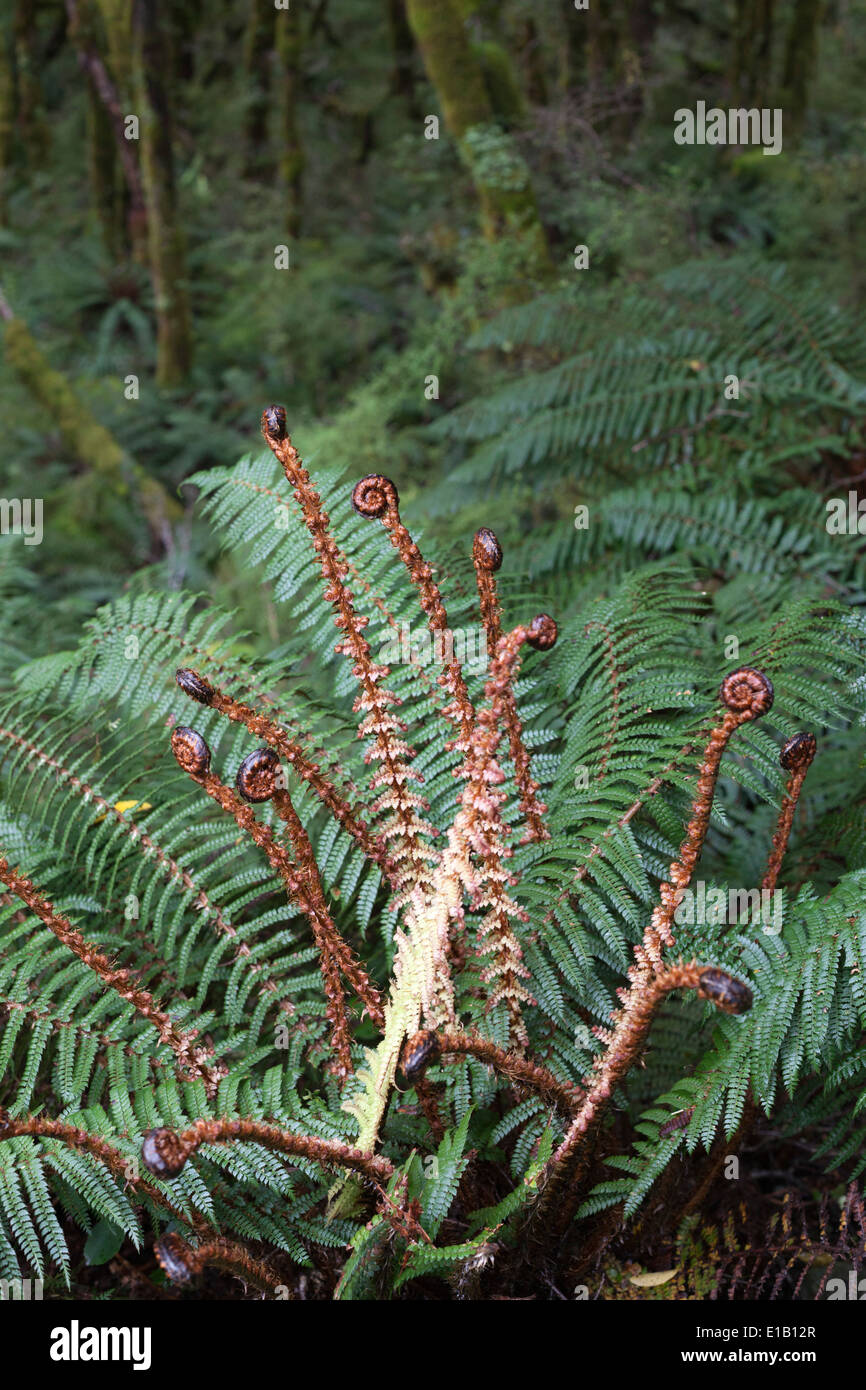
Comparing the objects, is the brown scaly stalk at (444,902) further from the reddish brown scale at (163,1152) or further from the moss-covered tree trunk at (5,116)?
the moss-covered tree trunk at (5,116)

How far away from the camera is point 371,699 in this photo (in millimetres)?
1991

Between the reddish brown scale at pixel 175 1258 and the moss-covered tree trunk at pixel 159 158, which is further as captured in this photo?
the moss-covered tree trunk at pixel 159 158

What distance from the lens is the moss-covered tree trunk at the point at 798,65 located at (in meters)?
10.9

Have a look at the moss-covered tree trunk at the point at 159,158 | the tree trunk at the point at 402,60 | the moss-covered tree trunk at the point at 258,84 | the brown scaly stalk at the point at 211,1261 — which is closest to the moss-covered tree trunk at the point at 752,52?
the tree trunk at the point at 402,60

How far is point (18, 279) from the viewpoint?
37.6 feet

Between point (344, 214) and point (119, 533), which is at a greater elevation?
point (344, 214)

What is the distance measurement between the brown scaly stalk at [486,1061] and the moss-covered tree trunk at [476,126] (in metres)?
5.27

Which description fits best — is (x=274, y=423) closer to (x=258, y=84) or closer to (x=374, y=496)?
(x=374, y=496)

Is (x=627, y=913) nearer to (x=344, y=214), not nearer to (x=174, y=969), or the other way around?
(x=174, y=969)

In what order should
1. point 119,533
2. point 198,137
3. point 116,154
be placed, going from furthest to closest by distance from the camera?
point 198,137 < point 116,154 < point 119,533

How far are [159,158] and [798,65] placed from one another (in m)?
7.03

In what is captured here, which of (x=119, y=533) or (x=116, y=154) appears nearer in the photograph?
(x=119, y=533)
